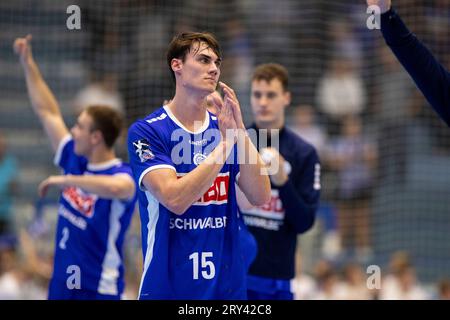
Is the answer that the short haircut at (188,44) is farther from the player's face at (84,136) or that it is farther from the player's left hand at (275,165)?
the player's face at (84,136)

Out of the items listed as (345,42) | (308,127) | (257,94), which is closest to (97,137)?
(257,94)

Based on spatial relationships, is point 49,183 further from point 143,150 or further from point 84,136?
point 143,150

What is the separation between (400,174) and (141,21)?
3.87m

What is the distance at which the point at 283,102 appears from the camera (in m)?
8.13

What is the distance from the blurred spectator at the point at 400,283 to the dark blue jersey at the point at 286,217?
3.20 m

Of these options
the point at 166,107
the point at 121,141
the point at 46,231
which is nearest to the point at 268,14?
the point at 121,141

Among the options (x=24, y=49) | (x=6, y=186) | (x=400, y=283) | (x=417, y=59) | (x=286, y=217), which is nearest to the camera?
(x=417, y=59)

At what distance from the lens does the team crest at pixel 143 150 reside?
5711 mm

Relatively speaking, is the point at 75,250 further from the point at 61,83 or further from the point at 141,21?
the point at 61,83

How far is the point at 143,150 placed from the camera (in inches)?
226

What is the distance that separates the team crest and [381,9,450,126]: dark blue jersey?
1.49 metres

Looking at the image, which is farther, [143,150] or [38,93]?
[38,93]

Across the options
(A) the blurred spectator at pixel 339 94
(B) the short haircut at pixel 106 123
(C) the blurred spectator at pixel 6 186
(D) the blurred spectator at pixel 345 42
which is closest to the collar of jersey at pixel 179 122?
(B) the short haircut at pixel 106 123

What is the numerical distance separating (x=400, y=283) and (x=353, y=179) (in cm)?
225
